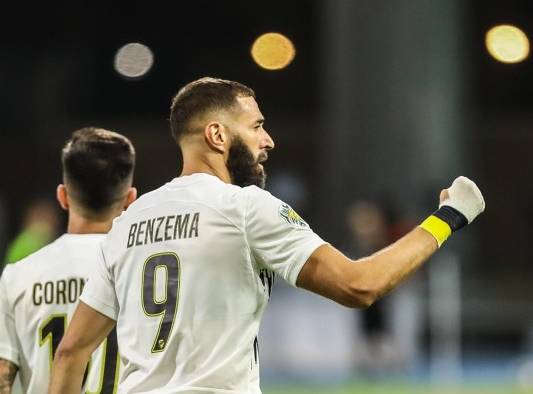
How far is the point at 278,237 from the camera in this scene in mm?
4203

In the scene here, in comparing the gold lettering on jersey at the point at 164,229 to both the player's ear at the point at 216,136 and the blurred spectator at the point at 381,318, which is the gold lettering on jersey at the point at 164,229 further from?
the blurred spectator at the point at 381,318

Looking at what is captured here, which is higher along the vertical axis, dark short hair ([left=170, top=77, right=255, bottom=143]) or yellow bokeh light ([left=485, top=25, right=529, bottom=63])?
yellow bokeh light ([left=485, top=25, right=529, bottom=63])

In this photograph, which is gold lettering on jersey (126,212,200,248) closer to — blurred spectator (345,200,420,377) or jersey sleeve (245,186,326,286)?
jersey sleeve (245,186,326,286)

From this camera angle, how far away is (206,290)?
4266 millimetres

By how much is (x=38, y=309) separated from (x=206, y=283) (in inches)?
40.7

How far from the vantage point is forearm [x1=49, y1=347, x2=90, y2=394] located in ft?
14.9

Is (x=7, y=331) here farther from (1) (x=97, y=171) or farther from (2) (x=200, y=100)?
(2) (x=200, y=100)

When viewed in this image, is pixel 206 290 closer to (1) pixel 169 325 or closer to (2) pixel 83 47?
(1) pixel 169 325

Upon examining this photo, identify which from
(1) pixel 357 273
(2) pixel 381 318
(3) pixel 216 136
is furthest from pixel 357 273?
(2) pixel 381 318

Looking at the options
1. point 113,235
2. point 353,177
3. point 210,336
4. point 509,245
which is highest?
point 113,235

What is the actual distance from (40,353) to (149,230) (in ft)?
3.00

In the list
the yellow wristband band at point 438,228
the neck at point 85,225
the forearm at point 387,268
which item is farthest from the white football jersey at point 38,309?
the yellow wristband band at point 438,228

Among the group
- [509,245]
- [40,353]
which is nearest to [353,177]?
[509,245]

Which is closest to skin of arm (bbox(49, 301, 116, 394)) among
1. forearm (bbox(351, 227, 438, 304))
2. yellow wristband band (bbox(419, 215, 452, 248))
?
forearm (bbox(351, 227, 438, 304))
